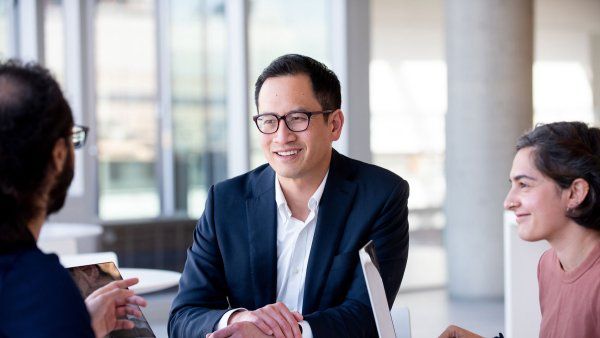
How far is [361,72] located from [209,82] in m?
1.47

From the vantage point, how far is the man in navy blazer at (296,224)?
2.41 metres

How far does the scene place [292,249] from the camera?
247 cm

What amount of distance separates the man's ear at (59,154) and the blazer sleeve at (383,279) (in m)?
1.02

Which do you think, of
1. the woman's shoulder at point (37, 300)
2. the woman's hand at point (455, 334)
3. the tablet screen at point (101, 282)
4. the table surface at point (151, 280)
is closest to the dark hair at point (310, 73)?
the woman's hand at point (455, 334)

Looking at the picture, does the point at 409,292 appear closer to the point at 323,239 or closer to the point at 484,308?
the point at 484,308

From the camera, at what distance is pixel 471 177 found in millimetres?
7680

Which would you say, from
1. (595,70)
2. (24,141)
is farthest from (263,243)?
(595,70)

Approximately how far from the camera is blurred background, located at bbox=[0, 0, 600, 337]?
7117mm

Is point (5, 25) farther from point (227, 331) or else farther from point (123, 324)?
point (123, 324)

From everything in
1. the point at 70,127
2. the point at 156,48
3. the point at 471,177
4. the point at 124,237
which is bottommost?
the point at 124,237

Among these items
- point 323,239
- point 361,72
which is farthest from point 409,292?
point 323,239

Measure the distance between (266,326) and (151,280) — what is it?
1420 mm

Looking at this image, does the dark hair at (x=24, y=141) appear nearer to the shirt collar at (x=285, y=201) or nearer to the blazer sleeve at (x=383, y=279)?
the blazer sleeve at (x=383, y=279)

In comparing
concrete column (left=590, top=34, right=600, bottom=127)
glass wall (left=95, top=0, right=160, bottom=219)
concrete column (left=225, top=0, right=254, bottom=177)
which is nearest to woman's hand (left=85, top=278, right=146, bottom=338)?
concrete column (left=225, top=0, right=254, bottom=177)
